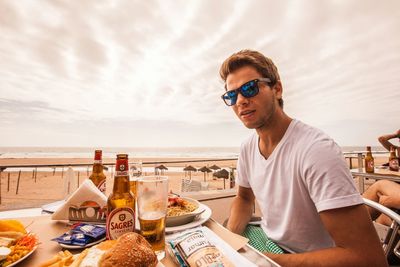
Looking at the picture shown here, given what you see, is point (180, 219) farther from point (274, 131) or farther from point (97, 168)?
point (274, 131)

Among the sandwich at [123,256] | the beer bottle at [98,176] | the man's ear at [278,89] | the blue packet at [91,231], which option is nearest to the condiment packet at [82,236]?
the blue packet at [91,231]

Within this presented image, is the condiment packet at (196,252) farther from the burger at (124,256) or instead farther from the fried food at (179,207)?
the fried food at (179,207)

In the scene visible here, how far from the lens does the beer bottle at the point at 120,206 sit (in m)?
0.69

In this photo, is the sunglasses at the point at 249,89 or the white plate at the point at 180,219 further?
the sunglasses at the point at 249,89

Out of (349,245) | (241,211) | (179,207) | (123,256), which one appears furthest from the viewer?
(241,211)

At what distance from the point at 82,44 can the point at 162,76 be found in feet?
14.1

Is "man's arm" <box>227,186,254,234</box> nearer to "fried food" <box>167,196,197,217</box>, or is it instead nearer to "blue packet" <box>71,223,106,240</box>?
"fried food" <box>167,196,197,217</box>

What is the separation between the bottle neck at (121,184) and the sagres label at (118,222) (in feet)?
0.46

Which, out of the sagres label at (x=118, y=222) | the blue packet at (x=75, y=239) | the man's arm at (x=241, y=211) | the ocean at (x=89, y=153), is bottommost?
the man's arm at (x=241, y=211)

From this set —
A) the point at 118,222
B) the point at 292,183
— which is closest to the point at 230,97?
the point at 292,183

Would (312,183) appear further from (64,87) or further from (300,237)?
(64,87)

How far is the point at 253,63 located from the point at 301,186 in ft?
2.89

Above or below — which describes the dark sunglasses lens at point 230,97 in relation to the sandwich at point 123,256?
above

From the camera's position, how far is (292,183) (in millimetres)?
1082
